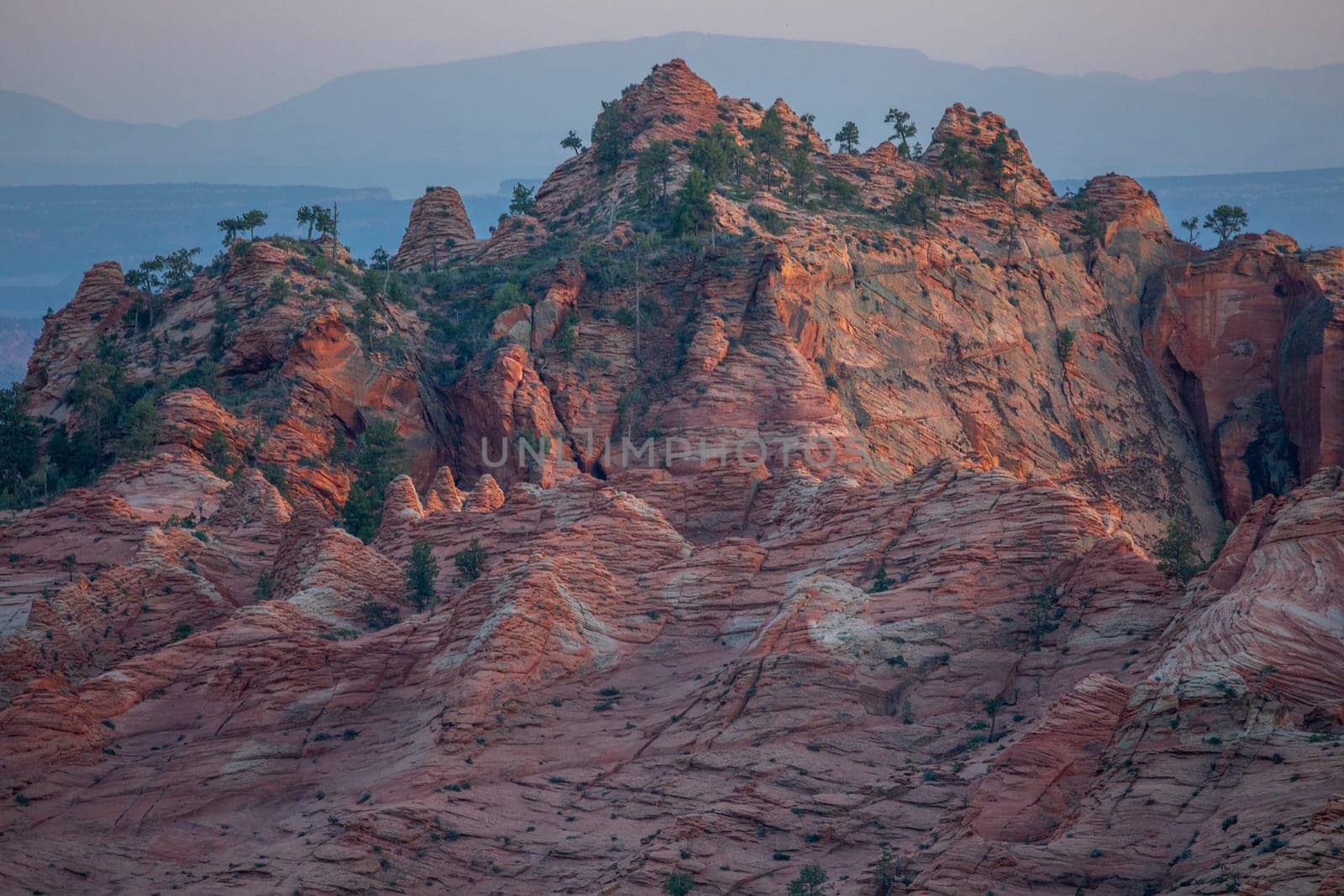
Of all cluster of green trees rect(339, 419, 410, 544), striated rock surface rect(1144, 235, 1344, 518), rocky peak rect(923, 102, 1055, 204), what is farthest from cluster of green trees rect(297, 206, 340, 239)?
striated rock surface rect(1144, 235, 1344, 518)

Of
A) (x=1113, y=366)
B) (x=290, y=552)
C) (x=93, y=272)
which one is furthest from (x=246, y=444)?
(x=1113, y=366)

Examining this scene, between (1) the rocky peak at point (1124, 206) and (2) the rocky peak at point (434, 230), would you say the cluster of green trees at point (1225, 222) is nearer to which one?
(1) the rocky peak at point (1124, 206)

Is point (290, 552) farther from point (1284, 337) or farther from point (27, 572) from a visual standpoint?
point (1284, 337)

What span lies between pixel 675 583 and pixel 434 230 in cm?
5654

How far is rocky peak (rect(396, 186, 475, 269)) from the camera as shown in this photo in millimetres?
105250

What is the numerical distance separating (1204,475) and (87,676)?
2945 inches

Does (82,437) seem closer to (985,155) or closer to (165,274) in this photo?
(165,274)

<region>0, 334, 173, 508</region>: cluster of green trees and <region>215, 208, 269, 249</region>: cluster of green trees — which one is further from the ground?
<region>215, 208, 269, 249</region>: cluster of green trees

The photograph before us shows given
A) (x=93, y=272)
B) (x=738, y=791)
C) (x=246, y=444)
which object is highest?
(x=93, y=272)

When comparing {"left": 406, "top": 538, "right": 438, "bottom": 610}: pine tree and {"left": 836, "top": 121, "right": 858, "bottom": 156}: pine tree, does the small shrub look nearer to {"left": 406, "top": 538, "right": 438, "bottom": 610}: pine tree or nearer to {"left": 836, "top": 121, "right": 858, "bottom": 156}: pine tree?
{"left": 406, "top": 538, "right": 438, "bottom": 610}: pine tree

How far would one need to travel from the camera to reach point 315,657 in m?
51.7

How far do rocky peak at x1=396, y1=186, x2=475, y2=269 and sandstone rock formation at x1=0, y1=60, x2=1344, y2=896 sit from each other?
6.97 ft

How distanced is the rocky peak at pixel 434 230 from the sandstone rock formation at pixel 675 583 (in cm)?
212

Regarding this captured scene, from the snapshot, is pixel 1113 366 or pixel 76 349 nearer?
pixel 76 349
